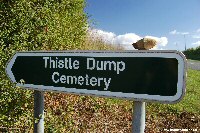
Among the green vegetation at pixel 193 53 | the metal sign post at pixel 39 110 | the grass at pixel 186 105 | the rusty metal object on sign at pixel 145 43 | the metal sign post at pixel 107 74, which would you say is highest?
the green vegetation at pixel 193 53

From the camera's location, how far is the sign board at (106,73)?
6.40 ft

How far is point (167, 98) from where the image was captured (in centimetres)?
196

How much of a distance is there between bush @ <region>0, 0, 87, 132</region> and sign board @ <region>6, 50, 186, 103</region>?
1.38 meters

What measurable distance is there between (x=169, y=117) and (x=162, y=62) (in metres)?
6.26

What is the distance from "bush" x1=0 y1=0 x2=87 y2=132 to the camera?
14.4ft

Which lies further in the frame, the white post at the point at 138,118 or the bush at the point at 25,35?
the bush at the point at 25,35

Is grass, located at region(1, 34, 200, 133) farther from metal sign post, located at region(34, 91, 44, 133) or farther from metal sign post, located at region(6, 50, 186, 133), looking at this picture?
metal sign post, located at region(6, 50, 186, 133)

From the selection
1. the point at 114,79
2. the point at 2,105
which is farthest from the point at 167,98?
the point at 2,105

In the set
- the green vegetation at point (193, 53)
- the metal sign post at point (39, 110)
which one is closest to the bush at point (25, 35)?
the metal sign post at point (39, 110)

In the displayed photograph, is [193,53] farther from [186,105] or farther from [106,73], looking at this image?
[106,73]

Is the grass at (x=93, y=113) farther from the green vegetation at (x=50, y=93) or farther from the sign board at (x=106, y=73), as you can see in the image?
the sign board at (x=106, y=73)

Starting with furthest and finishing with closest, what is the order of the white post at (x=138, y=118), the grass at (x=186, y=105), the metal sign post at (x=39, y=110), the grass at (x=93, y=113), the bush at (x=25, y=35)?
the grass at (x=186, y=105)
the grass at (x=93, y=113)
the bush at (x=25, y=35)
the metal sign post at (x=39, y=110)
the white post at (x=138, y=118)

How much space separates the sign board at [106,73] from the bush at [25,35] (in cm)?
138

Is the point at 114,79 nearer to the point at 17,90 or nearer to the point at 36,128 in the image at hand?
the point at 36,128
